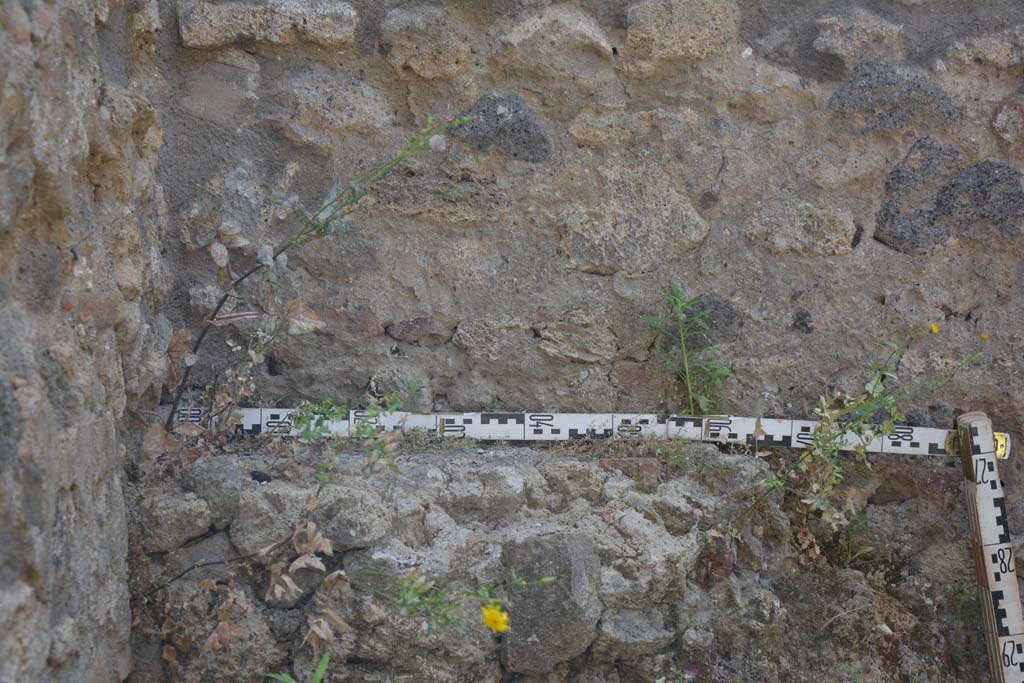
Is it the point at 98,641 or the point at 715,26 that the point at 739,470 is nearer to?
the point at 715,26

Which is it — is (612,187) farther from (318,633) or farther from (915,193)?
(318,633)

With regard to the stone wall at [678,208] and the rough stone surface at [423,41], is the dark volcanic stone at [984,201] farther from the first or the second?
the rough stone surface at [423,41]

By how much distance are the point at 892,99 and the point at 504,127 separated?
3.65 feet

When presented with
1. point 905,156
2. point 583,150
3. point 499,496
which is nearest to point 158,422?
point 499,496

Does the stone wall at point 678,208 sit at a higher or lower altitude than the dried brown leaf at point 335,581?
higher

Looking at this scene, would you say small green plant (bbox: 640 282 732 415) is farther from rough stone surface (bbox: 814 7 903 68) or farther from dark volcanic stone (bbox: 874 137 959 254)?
rough stone surface (bbox: 814 7 903 68)

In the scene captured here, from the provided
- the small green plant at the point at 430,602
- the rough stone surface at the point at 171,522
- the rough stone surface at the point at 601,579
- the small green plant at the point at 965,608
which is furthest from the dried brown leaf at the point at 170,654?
the small green plant at the point at 965,608

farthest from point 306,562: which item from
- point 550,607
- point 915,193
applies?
point 915,193

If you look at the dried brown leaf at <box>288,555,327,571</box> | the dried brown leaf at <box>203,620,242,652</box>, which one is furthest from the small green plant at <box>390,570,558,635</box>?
the dried brown leaf at <box>203,620,242,652</box>

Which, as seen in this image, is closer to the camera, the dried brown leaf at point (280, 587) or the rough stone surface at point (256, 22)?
the dried brown leaf at point (280, 587)

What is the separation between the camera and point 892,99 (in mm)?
2658

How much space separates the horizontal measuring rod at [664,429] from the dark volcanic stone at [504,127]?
2.51 feet

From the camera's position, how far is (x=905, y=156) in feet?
8.82

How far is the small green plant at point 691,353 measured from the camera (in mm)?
2650
